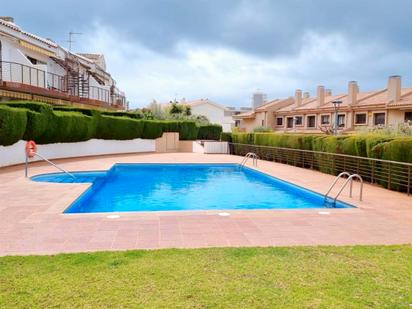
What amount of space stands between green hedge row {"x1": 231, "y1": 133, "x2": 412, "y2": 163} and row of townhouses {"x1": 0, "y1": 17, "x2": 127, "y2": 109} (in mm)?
16135

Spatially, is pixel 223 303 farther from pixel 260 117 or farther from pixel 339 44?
pixel 260 117

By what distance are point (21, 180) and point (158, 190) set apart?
4.93m

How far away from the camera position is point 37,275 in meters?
4.44

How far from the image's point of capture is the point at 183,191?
14.7m

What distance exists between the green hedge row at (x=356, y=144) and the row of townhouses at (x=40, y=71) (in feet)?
52.9

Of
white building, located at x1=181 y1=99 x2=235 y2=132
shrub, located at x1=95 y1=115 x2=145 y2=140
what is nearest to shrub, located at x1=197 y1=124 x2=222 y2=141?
shrub, located at x1=95 y1=115 x2=145 y2=140

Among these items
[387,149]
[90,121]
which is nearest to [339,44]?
[387,149]

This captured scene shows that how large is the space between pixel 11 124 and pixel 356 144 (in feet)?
49.5

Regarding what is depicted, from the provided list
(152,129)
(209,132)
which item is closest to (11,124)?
(152,129)

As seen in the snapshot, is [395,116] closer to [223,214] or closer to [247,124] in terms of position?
[247,124]

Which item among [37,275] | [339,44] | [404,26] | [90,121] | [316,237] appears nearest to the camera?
[37,275]

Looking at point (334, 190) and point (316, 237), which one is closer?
point (316, 237)

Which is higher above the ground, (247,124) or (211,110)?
(211,110)

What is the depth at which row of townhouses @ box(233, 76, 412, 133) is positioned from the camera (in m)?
33.5
